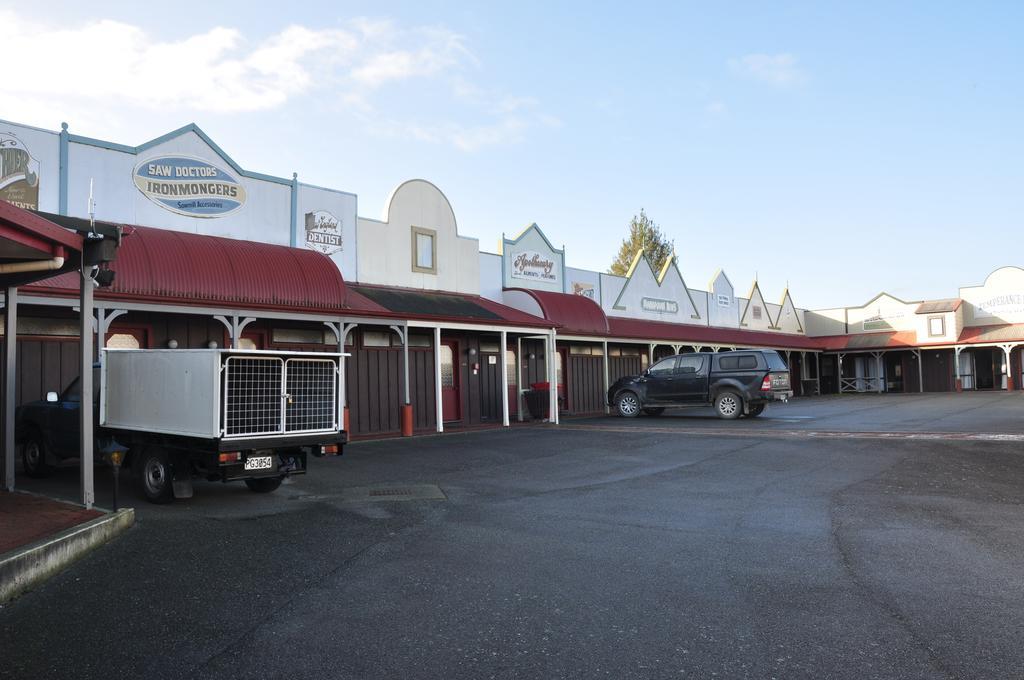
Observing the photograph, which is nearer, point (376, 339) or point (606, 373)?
point (376, 339)

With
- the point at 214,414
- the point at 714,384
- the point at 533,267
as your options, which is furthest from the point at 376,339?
the point at 214,414

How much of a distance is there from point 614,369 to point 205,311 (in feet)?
A: 56.7

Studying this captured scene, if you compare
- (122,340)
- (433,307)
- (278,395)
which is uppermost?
(433,307)

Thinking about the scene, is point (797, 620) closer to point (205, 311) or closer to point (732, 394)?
point (205, 311)

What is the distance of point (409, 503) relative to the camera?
8898mm

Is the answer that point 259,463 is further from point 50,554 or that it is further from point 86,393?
point 50,554

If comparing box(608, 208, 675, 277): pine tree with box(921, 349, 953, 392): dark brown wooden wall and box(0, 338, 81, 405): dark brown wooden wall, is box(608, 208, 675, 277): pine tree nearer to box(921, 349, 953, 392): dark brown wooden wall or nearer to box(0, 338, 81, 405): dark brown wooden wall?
box(921, 349, 953, 392): dark brown wooden wall

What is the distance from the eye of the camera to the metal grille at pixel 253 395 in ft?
27.8

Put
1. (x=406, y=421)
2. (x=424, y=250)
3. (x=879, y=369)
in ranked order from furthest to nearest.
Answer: (x=879, y=369)
(x=424, y=250)
(x=406, y=421)

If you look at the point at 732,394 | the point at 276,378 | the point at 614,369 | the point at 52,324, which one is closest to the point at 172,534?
the point at 276,378

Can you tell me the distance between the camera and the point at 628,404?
2338cm

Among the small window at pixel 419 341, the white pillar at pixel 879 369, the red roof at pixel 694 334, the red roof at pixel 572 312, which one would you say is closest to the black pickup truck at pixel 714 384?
the red roof at pixel 572 312

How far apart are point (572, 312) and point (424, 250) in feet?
18.7

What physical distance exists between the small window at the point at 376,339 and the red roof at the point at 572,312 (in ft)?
18.2
